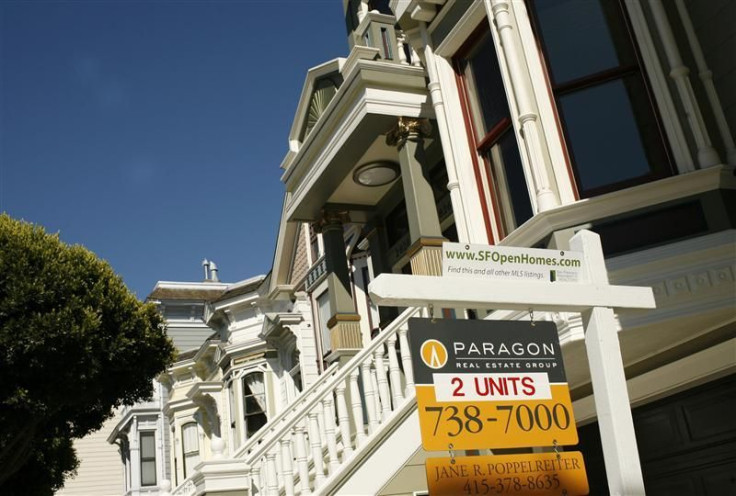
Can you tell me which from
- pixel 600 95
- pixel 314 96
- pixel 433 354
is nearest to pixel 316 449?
pixel 433 354

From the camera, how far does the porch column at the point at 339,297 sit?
12133 millimetres

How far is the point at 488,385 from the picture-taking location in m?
4.39

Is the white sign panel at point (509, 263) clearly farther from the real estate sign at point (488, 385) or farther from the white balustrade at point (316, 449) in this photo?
the white balustrade at point (316, 449)

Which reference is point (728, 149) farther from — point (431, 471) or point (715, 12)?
point (431, 471)

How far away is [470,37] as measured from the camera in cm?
862

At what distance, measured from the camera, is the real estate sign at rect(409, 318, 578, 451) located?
4223mm

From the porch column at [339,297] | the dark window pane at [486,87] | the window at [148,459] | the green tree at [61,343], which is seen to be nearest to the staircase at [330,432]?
the dark window pane at [486,87]

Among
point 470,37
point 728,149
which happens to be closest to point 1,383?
point 470,37

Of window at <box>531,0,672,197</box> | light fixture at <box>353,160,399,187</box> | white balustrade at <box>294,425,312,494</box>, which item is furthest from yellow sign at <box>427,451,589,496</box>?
light fixture at <box>353,160,399,187</box>

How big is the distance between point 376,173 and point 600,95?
204 inches

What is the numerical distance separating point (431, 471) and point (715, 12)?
5569mm

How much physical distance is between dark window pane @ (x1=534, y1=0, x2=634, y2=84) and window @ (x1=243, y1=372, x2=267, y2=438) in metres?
15.7

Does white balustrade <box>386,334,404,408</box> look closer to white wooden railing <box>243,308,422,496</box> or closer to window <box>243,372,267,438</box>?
white wooden railing <box>243,308,422,496</box>

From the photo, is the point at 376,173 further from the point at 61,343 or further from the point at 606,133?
the point at 61,343
